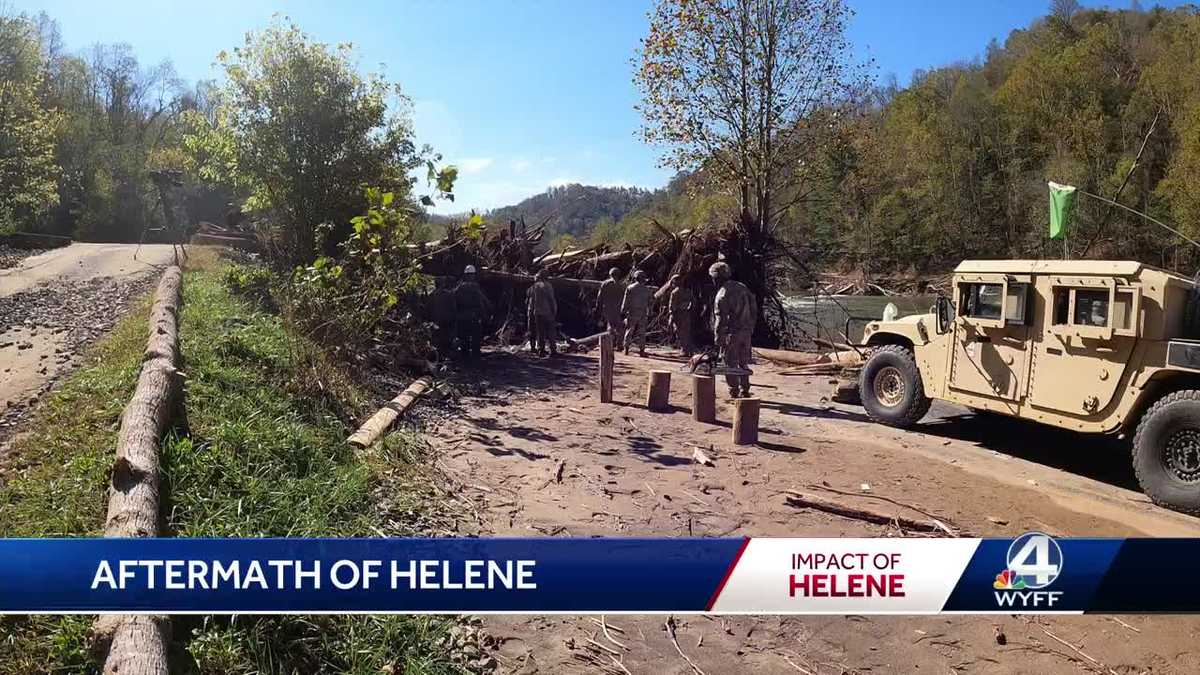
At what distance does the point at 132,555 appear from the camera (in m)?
3.19

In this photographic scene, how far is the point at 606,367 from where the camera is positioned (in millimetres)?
11727

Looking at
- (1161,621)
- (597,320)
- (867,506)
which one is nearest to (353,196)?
(597,320)

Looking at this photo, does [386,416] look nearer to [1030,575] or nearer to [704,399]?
[704,399]

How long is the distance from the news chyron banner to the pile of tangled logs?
1360 centimetres

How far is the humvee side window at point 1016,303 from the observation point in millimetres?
8648

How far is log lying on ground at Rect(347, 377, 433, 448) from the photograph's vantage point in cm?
802

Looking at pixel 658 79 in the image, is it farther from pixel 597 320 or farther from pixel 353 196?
pixel 353 196

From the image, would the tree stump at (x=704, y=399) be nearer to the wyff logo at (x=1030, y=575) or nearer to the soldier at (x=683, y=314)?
the soldier at (x=683, y=314)

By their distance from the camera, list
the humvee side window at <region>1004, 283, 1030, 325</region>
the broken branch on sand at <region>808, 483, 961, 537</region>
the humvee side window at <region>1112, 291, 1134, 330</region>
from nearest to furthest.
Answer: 1. the broken branch on sand at <region>808, 483, 961, 537</region>
2. the humvee side window at <region>1112, 291, 1134, 330</region>
3. the humvee side window at <region>1004, 283, 1030, 325</region>

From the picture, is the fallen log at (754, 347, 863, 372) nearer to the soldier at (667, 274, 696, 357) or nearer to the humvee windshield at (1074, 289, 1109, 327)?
the soldier at (667, 274, 696, 357)

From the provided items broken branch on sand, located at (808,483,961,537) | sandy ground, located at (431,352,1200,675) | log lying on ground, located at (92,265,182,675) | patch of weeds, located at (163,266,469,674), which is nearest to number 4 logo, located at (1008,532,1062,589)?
sandy ground, located at (431,352,1200,675)

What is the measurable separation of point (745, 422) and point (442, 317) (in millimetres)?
7750

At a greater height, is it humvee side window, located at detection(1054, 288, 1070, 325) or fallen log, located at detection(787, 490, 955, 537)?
humvee side window, located at detection(1054, 288, 1070, 325)

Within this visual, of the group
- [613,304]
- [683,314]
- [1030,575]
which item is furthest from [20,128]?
[1030,575]
